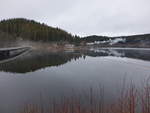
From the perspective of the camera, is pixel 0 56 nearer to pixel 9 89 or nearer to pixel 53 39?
pixel 9 89

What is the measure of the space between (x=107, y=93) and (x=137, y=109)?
92.7 inches

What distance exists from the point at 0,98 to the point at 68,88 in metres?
3.33

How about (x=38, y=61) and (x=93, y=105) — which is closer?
(x=93, y=105)

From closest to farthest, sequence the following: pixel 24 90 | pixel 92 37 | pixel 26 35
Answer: pixel 24 90 → pixel 26 35 → pixel 92 37

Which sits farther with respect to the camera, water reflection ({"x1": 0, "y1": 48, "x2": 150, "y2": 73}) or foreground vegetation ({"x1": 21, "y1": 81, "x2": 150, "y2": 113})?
water reflection ({"x1": 0, "y1": 48, "x2": 150, "y2": 73})

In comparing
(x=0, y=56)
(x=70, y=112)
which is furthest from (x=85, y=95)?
(x=0, y=56)

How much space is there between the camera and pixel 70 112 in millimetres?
4742

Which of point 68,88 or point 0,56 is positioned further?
point 0,56

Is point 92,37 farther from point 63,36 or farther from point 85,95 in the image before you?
point 85,95

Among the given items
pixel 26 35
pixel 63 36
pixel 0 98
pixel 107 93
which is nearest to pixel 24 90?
pixel 0 98

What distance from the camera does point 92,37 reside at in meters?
151

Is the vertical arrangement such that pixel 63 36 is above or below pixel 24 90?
above

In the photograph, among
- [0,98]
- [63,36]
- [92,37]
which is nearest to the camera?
[0,98]

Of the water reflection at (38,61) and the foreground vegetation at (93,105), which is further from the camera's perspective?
the water reflection at (38,61)
